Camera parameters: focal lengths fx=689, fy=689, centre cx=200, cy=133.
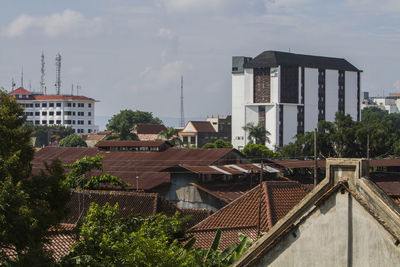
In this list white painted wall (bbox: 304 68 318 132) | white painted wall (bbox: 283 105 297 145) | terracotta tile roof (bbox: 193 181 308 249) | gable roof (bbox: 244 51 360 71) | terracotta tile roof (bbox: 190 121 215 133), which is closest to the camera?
terracotta tile roof (bbox: 193 181 308 249)

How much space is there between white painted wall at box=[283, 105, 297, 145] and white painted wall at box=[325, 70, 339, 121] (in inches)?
315

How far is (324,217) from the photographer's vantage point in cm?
914

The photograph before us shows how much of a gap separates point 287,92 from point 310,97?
19.3 feet

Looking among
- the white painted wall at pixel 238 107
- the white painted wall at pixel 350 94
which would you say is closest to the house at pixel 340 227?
the white painted wall at pixel 238 107

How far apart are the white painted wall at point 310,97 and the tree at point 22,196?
108 metres

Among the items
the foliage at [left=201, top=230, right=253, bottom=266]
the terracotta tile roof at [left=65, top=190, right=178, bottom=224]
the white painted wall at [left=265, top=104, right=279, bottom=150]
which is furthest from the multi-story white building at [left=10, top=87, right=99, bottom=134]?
the foliage at [left=201, top=230, right=253, bottom=266]

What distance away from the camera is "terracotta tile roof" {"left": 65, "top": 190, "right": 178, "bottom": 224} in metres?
30.6

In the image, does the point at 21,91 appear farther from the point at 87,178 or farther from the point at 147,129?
the point at 87,178

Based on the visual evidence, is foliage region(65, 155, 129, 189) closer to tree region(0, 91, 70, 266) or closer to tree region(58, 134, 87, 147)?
tree region(0, 91, 70, 266)

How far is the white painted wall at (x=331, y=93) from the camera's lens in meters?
125

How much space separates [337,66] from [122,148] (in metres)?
77.2

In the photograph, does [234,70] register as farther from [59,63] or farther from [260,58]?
[59,63]

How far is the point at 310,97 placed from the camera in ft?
401

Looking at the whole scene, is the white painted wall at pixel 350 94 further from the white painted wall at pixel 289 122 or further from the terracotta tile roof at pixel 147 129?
the terracotta tile roof at pixel 147 129
